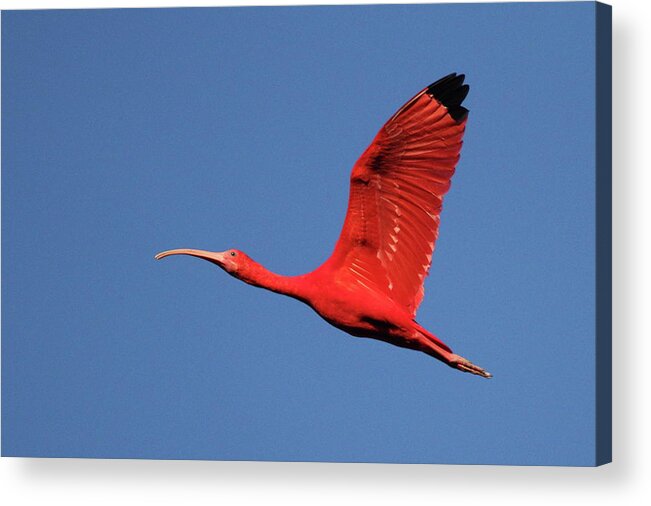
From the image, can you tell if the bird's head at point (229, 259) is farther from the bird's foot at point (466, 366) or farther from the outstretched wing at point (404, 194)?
the bird's foot at point (466, 366)

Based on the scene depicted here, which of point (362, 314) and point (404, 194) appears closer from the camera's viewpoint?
point (404, 194)

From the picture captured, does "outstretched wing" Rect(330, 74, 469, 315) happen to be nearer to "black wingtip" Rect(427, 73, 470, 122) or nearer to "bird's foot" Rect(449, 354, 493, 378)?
"black wingtip" Rect(427, 73, 470, 122)

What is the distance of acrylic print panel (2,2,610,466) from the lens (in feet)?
21.1

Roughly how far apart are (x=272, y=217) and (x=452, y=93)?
0.85 meters

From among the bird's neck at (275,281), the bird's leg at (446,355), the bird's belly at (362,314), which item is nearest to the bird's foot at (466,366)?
the bird's leg at (446,355)

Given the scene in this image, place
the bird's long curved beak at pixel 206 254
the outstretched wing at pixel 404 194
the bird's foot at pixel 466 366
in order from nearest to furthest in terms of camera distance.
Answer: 1. the outstretched wing at pixel 404 194
2. the bird's foot at pixel 466 366
3. the bird's long curved beak at pixel 206 254

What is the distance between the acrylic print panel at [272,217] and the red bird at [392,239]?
22 mm

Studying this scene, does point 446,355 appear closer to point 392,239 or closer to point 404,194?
point 392,239

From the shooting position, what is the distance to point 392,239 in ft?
21.2

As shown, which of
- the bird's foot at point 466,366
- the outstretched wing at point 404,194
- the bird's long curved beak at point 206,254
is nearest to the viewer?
the outstretched wing at point 404,194

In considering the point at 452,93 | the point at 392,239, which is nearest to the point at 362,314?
the point at 392,239

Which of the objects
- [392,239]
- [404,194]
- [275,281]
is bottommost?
[275,281]

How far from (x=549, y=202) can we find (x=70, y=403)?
2.01 m

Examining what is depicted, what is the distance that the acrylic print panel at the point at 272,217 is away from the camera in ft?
21.1
